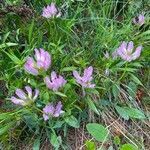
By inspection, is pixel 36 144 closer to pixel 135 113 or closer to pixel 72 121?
pixel 72 121

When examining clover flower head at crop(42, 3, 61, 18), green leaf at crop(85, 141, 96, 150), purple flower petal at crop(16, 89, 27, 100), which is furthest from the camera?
clover flower head at crop(42, 3, 61, 18)

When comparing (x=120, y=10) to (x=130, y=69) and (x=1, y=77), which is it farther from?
(x=1, y=77)

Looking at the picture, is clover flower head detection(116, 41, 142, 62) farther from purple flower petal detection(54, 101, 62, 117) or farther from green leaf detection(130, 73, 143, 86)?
purple flower petal detection(54, 101, 62, 117)

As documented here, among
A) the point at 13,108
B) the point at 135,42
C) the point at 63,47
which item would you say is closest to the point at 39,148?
the point at 13,108

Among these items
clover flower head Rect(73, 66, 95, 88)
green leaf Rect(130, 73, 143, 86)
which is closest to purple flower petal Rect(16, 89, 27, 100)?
clover flower head Rect(73, 66, 95, 88)

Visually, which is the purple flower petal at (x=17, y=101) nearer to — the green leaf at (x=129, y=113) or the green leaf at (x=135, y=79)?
the green leaf at (x=129, y=113)

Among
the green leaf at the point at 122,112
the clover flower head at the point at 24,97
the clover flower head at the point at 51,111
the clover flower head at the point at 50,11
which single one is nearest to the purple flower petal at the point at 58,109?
the clover flower head at the point at 51,111
